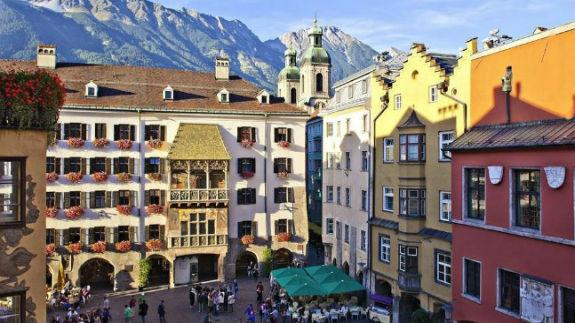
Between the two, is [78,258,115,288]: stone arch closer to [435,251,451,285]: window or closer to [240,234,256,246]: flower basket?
[240,234,256,246]: flower basket

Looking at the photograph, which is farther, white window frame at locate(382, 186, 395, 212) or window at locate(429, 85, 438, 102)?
white window frame at locate(382, 186, 395, 212)

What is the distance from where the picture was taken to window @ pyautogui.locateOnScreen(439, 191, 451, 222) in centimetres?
2853

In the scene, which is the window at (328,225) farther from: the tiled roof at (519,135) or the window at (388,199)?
the tiled roof at (519,135)

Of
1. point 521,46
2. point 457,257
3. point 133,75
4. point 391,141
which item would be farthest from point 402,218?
point 133,75

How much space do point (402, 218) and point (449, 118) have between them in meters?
7.08

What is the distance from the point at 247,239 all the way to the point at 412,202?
17802mm

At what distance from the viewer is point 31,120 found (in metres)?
12.3

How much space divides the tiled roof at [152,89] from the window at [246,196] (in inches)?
280

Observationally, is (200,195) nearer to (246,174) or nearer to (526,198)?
(246,174)

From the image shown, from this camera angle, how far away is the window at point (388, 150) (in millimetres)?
34034

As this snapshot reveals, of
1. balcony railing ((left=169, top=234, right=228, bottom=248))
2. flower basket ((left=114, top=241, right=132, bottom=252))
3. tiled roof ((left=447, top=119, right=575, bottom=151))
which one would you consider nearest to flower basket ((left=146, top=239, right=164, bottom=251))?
balcony railing ((left=169, top=234, right=228, bottom=248))

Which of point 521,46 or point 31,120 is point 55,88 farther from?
point 521,46

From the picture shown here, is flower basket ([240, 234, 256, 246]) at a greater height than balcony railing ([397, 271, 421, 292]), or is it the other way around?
flower basket ([240, 234, 256, 246])

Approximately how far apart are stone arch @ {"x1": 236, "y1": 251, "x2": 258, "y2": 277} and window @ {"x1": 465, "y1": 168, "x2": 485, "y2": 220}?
26.6 metres
